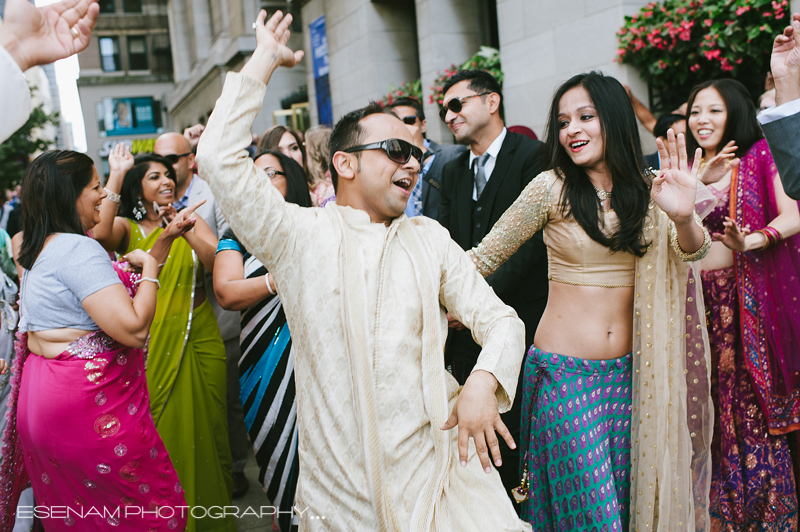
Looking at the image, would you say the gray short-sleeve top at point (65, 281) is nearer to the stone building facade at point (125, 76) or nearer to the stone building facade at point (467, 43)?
the stone building facade at point (467, 43)

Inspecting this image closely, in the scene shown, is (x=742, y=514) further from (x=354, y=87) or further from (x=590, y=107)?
(x=354, y=87)

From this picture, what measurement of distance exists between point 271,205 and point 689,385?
199 centimetres

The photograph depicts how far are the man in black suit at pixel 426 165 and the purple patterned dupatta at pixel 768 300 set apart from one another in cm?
173

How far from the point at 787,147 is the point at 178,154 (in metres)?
4.21

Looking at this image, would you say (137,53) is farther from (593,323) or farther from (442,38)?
(593,323)

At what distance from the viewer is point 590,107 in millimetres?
2605

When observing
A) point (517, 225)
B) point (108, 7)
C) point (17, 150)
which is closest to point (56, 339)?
point (517, 225)

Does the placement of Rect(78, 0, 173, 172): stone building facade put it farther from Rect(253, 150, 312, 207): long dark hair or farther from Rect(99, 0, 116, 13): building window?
Rect(253, 150, 312, 207): long dark hair

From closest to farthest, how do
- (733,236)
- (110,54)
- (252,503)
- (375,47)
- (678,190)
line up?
(678,190) < (733,236) < (252,503) < (375,47) < (110,54)

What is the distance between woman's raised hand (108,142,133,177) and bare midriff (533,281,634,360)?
2.75 m

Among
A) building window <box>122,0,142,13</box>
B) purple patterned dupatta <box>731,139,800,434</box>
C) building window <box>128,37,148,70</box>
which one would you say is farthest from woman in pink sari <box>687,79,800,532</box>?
building window <box>122,0,142,13</box>

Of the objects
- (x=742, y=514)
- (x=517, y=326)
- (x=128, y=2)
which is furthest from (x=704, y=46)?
(x=128, y=2)

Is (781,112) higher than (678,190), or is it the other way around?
(781,112)

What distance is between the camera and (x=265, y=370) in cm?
316
